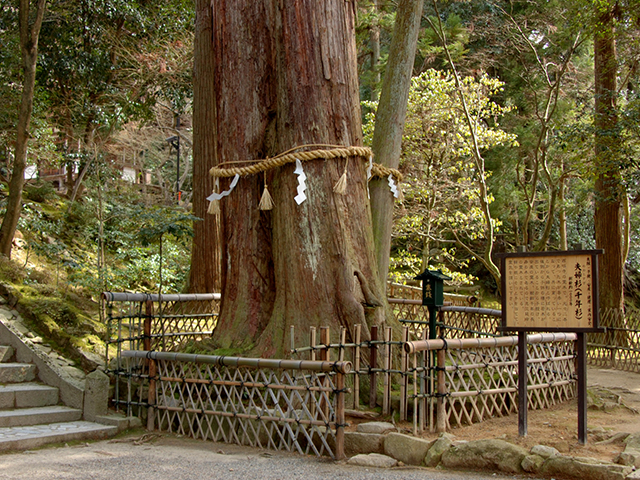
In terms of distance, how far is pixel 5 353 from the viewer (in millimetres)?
5355

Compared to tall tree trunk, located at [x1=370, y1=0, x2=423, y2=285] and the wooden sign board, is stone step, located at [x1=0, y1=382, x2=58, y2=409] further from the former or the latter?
the wooden sign board

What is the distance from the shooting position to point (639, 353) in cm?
824

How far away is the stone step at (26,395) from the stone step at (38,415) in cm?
7

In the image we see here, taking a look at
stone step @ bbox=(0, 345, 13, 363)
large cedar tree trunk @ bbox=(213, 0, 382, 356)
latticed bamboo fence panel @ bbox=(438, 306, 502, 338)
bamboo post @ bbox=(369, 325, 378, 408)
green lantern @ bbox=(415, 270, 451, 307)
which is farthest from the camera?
latticed bamboo fence panel @ bbox=(438, 306, 502, 338)

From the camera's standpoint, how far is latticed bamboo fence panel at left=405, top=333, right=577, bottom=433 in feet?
13.2

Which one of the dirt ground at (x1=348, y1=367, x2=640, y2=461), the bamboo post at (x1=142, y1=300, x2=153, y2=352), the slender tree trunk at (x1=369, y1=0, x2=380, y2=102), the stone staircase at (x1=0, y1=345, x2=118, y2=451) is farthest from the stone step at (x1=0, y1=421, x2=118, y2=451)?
the slender tree trunk at (x1=369, y1=0, x2=380, y2=102)

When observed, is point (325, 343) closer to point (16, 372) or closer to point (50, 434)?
point (50, 434)

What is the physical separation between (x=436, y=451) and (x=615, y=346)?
247 inches

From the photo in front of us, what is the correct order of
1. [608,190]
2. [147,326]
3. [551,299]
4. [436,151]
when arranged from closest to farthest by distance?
1. [551,299]
2. [147,326]
3. [608,190]
4. [436,151]

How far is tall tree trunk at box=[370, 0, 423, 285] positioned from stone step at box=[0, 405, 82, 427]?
10.4 ft

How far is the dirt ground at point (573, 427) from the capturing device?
3.68 meters

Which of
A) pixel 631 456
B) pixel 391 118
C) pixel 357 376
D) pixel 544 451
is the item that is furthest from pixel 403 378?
pixel 391 118

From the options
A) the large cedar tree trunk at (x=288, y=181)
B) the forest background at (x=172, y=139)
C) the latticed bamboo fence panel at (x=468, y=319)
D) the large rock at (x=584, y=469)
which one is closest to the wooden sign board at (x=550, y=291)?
the large rock at (x=584, y=469)

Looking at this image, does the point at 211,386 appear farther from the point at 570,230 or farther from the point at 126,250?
the point at 570,230
